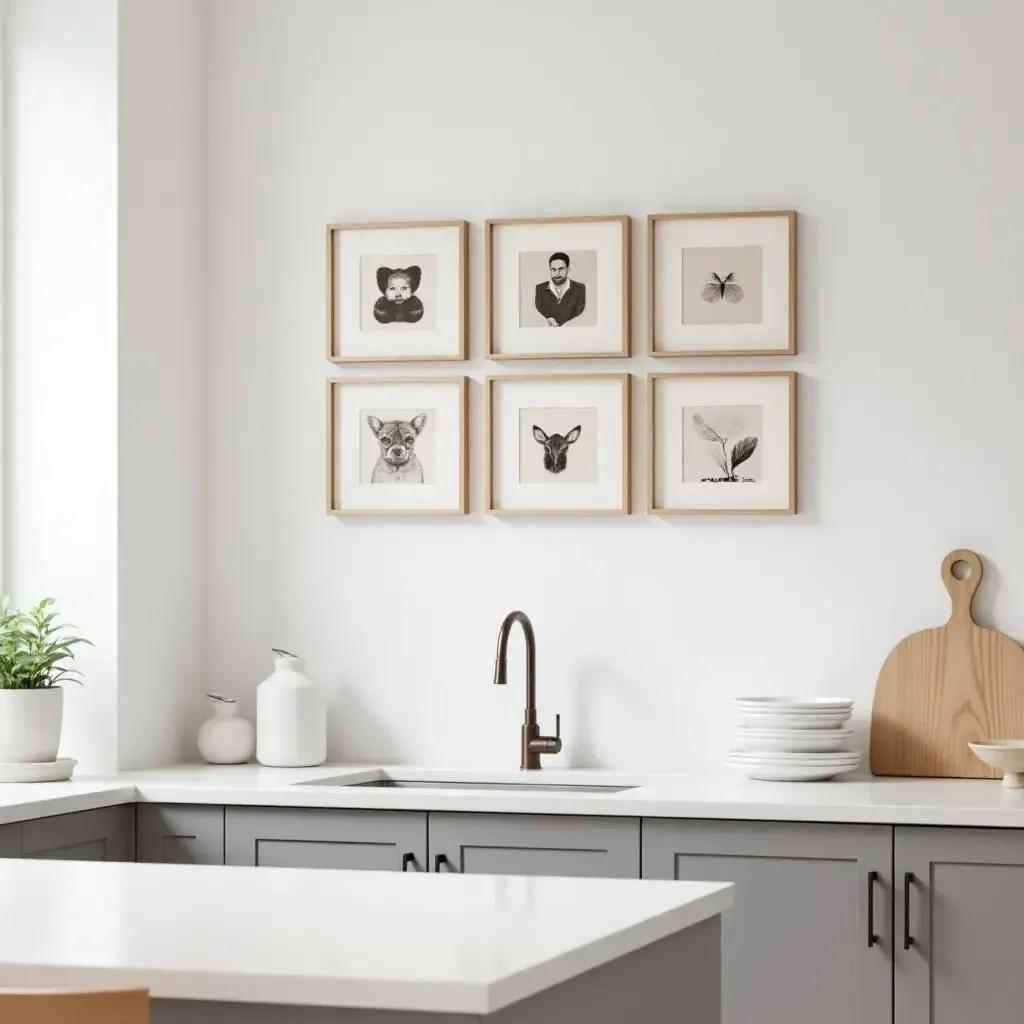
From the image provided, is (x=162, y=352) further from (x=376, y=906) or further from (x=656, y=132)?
Answer: (x=376, y=906)

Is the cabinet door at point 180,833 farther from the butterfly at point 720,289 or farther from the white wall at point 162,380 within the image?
the butterfly at point 720,289

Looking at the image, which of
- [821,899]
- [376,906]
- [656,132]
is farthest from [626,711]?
[376,906]

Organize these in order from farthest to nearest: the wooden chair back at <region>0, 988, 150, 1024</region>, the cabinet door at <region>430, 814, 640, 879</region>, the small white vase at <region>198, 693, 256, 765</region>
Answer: the small white vase at <region>198, 693, 256, 765</region> → the cabinet door at <region>430, 814, 640, 879</region> → the wooden chair back at <region>0, 988, 150, 1024</region>

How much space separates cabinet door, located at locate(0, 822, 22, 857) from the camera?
10.1 ft

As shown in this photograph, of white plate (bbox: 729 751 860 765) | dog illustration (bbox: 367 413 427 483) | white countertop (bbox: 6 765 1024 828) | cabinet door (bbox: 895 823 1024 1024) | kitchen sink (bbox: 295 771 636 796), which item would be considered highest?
dog illustration (bbox: 367 413 427 483)

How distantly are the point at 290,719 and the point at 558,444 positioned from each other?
2.93 feet

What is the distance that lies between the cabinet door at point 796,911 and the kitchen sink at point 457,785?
0.49 metres

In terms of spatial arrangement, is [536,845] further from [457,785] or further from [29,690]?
[29,690]

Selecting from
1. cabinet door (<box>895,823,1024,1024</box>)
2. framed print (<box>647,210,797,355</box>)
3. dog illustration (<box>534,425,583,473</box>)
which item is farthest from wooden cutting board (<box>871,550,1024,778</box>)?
dog illustration (<box>534,425,583,473</box>)

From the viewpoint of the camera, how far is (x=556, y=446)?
397 centimetres

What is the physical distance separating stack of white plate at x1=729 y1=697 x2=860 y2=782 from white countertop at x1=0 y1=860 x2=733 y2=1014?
1.44 metres

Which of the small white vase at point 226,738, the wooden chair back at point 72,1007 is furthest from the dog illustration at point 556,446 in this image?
the wooden chair back at point 72,1007

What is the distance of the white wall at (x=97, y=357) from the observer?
386cm

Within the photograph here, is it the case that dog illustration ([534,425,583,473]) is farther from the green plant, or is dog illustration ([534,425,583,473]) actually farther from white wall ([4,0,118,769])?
the green plant
